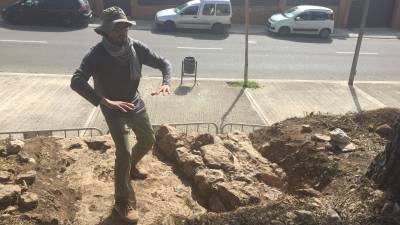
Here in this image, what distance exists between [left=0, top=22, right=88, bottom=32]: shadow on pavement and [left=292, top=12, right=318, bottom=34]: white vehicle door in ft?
36.4

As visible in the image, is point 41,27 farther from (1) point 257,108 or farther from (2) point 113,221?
(2) point 113,221

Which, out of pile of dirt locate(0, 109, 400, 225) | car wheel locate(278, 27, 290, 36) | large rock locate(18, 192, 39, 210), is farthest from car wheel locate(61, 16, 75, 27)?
large rock locate(18, 192, 39, 210)

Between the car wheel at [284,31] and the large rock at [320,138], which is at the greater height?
the large rock at [320,138]

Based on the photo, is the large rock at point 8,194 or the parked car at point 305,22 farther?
the parked car at point 305,22

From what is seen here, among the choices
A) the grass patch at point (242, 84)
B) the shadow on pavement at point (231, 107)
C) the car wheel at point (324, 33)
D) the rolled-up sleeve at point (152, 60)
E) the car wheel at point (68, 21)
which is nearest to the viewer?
the rolled-up sleeve at point (152, 60)

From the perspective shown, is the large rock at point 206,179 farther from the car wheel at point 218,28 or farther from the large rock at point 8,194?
the car wheel at point 218,28

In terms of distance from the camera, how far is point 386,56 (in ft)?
68.7

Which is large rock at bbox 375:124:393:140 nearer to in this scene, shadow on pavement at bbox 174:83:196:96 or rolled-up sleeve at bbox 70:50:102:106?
rolled-up sleeve at bbox 70:50:102:106

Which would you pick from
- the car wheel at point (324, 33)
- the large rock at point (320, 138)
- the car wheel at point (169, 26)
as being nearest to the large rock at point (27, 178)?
the large rock at point (320, 138)

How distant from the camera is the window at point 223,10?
22.9 m

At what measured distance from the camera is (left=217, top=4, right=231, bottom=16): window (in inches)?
900

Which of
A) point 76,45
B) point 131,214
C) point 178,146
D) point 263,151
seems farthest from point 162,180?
point 76,45

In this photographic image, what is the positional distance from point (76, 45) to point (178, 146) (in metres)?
13.4

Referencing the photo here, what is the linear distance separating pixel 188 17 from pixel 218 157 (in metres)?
17.2
